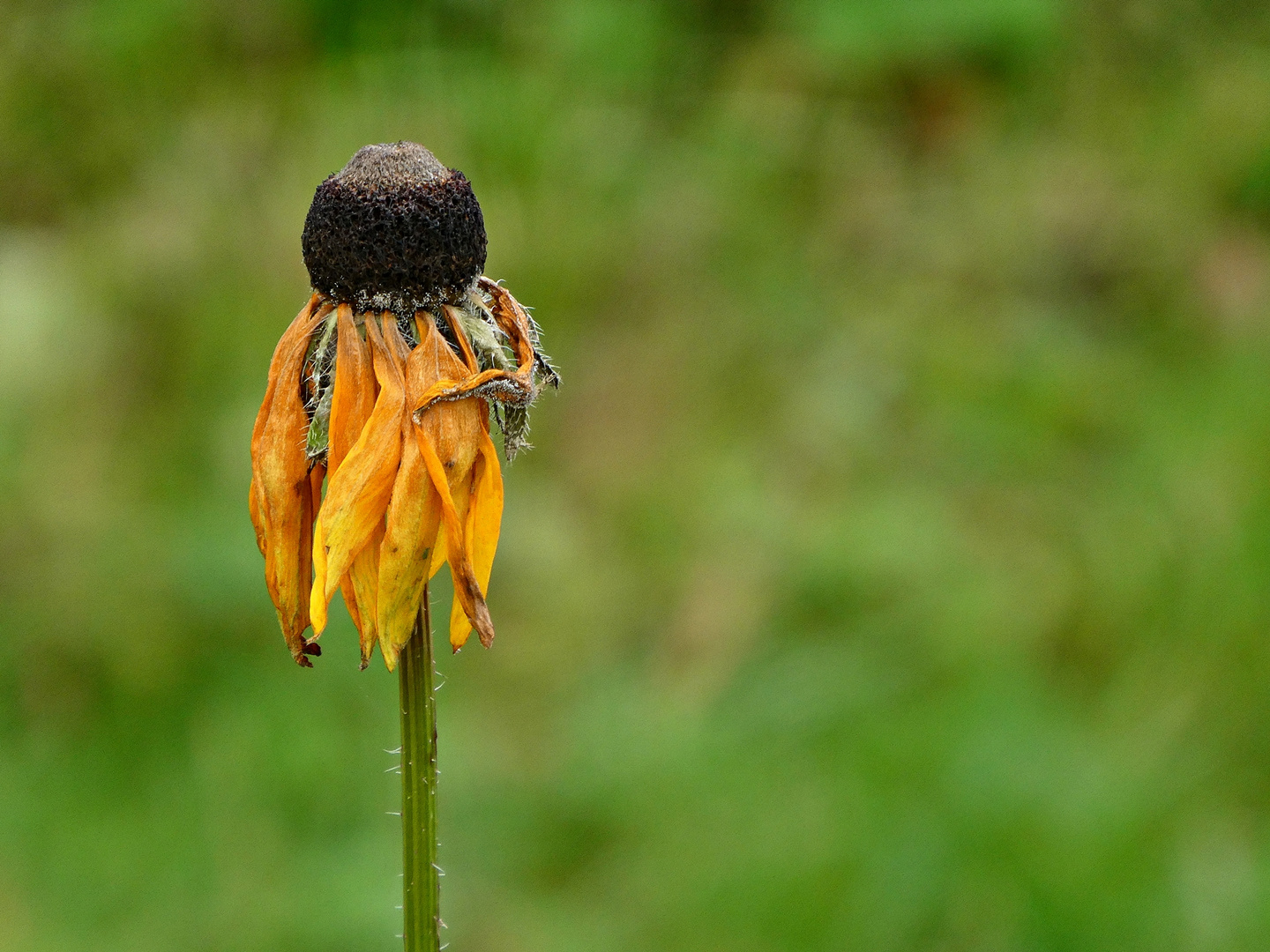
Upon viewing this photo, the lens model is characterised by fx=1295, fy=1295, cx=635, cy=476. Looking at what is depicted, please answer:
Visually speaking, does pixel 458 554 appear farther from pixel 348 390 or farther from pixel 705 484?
pixel 705 484

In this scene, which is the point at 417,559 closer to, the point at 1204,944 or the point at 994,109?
the point at 1204,944

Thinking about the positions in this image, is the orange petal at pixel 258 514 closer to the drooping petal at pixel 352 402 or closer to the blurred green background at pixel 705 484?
the drooping petal at pixel 352 402

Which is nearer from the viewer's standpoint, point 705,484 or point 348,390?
point 348,390

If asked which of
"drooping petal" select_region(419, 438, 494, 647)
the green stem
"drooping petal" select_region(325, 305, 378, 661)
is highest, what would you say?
"drooping petal" select_region(325, 305, 378, 661)

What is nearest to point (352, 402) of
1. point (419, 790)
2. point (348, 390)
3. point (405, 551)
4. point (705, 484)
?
point (348, 390)

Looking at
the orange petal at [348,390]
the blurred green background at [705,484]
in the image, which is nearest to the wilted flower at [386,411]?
the orange petal at [348,390]

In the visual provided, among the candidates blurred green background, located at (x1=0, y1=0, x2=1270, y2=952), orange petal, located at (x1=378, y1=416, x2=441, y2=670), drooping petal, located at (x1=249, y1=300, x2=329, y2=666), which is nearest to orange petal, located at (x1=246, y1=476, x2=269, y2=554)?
drooping petal, located at (x1=249, y1=300, x2=329, y2=666)

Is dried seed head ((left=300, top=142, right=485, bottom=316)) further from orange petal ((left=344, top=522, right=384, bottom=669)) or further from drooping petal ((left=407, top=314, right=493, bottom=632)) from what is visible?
orange petal ((left=344, top=522, right=384, bottom=669))
